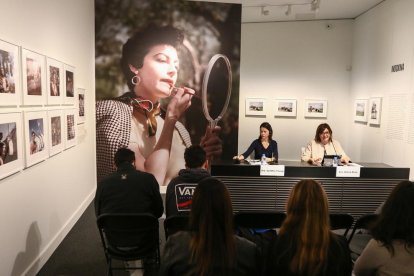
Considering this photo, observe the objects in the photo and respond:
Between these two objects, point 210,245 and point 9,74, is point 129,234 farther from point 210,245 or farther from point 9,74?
point 9,74

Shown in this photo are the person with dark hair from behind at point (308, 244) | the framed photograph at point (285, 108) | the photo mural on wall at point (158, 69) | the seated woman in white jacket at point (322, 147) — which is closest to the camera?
the person with dark hair from behind at point (308, 244)

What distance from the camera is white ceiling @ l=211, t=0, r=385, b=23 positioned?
6598 millimetres

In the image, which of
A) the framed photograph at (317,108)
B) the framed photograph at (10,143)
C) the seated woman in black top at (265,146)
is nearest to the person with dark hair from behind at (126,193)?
the framed photograph at (10,143)

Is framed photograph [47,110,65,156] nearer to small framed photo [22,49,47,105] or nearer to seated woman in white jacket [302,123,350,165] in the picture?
small framed photo [22,49,47,105]

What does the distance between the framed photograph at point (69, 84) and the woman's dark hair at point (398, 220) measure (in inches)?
145

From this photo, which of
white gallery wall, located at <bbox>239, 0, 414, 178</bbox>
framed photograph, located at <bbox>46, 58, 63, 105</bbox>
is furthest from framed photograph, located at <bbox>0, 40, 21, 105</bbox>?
white gallery wall, located at <bbox>239, 0, 414, 178</bbox>

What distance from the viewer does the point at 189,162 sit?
297cm

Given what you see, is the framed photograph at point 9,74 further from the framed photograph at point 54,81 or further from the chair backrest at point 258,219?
the chair backrest at point 258,219

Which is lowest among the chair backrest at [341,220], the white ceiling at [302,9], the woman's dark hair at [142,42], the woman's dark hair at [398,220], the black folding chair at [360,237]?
the black folding chair at [360,237]

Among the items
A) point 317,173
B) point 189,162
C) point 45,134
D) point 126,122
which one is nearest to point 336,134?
point 317,173

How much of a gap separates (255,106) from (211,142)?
8.88ft

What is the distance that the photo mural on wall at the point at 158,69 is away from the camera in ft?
19.6

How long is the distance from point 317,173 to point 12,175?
3.27 metres

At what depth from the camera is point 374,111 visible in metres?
6.52
